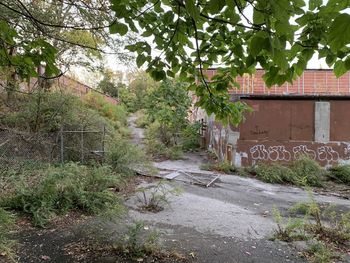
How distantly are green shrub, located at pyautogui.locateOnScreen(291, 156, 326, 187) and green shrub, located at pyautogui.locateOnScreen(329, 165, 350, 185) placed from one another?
456 mm

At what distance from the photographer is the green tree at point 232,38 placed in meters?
1.73

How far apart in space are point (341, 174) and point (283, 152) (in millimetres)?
2323

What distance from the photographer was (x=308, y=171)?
12.3 meters

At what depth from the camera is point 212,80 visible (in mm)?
4359

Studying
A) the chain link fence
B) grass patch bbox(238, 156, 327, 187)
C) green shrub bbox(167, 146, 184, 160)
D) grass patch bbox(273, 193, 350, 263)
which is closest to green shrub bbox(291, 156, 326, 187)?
grass patch bbox(238, 156, 327, 187)

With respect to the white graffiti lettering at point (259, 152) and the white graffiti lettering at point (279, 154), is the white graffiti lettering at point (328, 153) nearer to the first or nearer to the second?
the white graffiti lettering at point (279, 154)

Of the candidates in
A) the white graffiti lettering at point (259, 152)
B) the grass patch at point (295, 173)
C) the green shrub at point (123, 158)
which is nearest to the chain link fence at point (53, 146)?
the green shrub at point (123, 158)

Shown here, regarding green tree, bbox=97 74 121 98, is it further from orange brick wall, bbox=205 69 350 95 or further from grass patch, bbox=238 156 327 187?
grass patch, bbox=238 156 327 187

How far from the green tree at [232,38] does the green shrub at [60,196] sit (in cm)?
315

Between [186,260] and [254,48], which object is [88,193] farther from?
[254,48]

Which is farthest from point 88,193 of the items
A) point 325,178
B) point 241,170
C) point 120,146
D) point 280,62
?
point 325,178

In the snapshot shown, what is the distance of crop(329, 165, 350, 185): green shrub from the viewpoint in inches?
499

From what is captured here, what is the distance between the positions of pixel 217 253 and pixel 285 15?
4.21 m

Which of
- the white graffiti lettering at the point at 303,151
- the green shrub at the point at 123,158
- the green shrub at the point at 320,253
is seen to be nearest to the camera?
the green shrub at the point at 320,253
